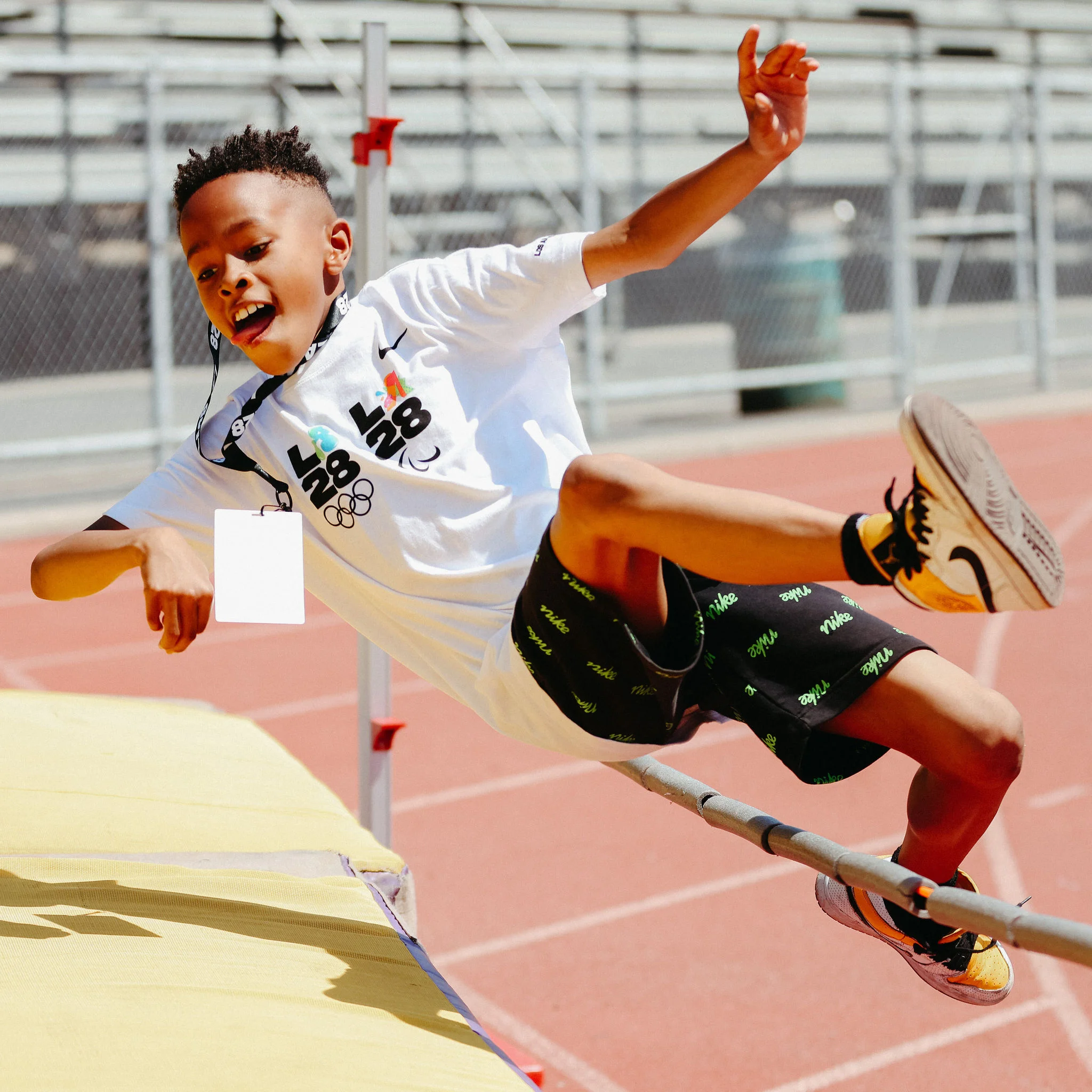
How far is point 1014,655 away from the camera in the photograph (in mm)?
5492

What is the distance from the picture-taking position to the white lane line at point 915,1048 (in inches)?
109

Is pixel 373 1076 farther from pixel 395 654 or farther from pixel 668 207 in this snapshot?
pixel 668 207

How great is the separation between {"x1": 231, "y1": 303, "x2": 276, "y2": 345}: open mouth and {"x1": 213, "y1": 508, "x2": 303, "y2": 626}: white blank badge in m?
0.32

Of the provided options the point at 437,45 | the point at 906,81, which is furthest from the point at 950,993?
the point at 437,45

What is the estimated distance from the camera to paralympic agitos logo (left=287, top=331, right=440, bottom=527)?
7.59 feet

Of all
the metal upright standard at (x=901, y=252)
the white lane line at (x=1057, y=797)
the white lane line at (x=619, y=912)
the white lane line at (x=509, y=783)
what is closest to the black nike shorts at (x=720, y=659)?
the white lane line at (x=619, y=912)

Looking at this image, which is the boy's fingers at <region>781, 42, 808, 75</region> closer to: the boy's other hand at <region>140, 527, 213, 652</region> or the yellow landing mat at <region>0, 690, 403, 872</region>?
the boy's other hand at <region>140, 527, 213, 652</region>

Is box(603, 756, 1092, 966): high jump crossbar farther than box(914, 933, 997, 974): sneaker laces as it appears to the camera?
No

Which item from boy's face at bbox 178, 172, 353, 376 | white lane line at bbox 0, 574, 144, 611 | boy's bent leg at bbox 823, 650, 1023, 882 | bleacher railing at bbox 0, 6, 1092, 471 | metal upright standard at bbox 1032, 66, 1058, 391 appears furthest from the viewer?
metal upright standard at bbox 1032, 66, 1058, 391

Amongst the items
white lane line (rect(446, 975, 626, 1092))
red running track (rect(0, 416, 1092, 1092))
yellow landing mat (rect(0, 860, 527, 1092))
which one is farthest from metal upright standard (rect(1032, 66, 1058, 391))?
yellow landing mat (rect(0, 860, 527, 1092))

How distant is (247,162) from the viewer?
2.48 metres

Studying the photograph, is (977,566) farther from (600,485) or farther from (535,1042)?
(535,1042)

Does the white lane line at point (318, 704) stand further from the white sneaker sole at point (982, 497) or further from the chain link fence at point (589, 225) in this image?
the white sneaker sole at point (982, 497)

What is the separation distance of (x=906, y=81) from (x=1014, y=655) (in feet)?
20.0
